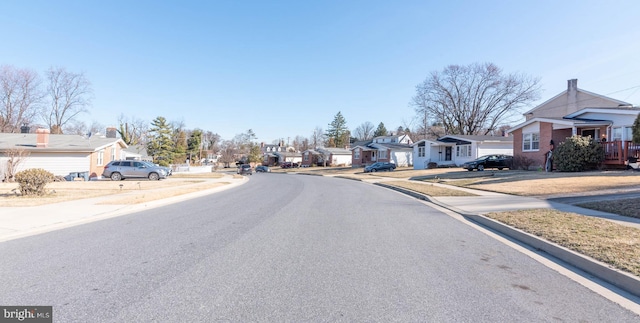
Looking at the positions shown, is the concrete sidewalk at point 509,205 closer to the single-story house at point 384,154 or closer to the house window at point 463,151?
the house window at point 463,151

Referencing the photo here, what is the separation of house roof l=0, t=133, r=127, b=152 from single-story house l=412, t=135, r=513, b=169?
3548 centimetres

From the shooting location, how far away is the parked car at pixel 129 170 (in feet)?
88.1

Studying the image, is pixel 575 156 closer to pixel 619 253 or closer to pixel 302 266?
pixel 619 253

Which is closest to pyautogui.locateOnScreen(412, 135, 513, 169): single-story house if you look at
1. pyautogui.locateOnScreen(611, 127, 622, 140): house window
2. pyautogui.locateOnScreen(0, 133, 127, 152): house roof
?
pyautogui.locateOnScreen(611, 127, 622, 140): house window

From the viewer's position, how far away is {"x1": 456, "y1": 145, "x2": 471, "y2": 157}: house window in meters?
39.1

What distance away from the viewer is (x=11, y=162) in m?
24.4

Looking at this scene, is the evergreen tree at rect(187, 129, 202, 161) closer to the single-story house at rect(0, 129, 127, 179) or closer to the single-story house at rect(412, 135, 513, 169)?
the single-story house at rect(0, 129, 127, 179)

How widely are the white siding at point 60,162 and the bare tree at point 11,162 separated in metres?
1.64

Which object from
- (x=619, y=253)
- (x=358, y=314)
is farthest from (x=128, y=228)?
(x=619, y=253)

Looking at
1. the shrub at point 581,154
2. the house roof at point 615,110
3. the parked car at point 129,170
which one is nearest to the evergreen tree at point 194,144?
the parked car at point 129,170

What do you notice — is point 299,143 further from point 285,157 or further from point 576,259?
point 576,259

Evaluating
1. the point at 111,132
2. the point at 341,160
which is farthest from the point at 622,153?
the point at 341,160

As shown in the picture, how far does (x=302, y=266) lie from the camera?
16.6 feet

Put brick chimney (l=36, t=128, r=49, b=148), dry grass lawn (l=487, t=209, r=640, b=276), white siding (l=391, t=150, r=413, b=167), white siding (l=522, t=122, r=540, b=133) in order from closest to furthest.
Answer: dry grass lawn (l=487, t=209, r=640, b=276) → white siding (l=522, t=122, r=540, b=133) → brick chimney (l=36, t=128, r=49, b=148) → white siding (l=391, t=150, r=413, b=167)
